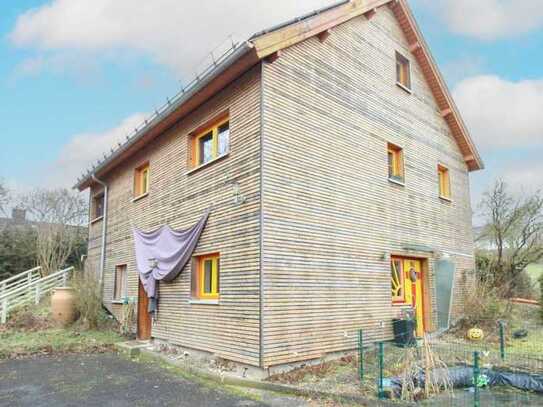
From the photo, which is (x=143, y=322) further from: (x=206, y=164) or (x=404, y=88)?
(x=404, y=88)

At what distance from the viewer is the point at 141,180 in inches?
559

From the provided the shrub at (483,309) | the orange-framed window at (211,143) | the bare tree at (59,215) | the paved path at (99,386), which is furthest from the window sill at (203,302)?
the bare tree at (59,215)

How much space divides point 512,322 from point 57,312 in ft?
47.7

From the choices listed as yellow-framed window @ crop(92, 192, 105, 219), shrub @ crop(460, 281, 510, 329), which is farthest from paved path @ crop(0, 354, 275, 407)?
shrub @ crop(460, 281, 510, 329)

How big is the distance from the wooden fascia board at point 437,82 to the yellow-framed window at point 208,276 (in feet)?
31.7

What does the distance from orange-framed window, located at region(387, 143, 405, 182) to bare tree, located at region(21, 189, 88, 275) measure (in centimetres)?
1844

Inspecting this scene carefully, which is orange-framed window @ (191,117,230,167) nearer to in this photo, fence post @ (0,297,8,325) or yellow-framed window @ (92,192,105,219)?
yellow-framed window @ (92,192,105,219)

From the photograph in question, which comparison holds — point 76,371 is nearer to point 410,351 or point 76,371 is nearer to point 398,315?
point 410,351

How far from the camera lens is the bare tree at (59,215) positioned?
24.6 meters

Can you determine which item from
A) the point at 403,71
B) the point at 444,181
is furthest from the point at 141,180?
the point at 444,181

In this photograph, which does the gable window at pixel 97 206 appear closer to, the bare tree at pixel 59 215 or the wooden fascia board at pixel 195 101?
the wooden fascia board at pixel 195 101

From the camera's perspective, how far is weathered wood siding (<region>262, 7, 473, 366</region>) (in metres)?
8.48

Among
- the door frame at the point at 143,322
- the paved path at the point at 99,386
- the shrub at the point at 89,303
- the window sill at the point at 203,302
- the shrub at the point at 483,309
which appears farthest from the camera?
the shrub at the point at 89,303

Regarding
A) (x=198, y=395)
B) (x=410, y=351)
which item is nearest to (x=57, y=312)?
(x=198, y=395)
